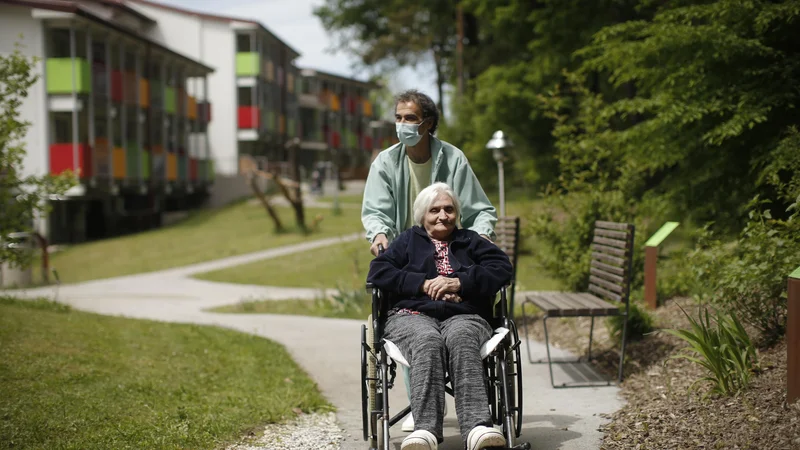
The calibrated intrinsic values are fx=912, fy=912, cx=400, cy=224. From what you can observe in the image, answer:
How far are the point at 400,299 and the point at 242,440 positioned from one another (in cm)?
139

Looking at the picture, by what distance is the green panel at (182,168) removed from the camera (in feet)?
133

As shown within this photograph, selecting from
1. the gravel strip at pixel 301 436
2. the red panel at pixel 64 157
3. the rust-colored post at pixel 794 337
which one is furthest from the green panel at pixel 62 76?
the rust-colored post at pixel 794 337

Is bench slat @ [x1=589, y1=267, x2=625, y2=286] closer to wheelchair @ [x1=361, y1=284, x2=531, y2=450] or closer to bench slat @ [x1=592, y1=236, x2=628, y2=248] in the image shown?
bench slat @ [x1=592, y1=236, x2=628, y2=248]

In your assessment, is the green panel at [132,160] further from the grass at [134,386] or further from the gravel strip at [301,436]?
the gravel strip at [301,436]

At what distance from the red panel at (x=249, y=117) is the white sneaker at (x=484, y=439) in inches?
1832

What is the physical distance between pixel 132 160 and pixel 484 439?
32801mm

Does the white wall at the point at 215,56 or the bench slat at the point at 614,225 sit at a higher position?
the white wall at the point at 215,56

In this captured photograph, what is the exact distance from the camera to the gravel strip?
5.52 metres

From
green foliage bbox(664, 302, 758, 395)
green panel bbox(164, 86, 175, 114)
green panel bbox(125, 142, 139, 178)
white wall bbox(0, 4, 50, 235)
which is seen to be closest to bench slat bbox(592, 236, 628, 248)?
green foliage bbox(664, 302, 758, 395)

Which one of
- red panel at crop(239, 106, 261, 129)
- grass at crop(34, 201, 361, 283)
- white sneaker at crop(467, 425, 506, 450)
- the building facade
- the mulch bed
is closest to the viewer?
white sneaker at crop(467, 425, 506, 450)

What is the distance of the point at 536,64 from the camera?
21609 millimetres

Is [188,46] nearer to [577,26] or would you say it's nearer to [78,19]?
[78,19]

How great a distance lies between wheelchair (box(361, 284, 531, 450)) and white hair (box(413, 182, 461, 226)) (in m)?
0.52

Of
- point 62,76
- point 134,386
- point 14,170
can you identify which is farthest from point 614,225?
point 62,76
